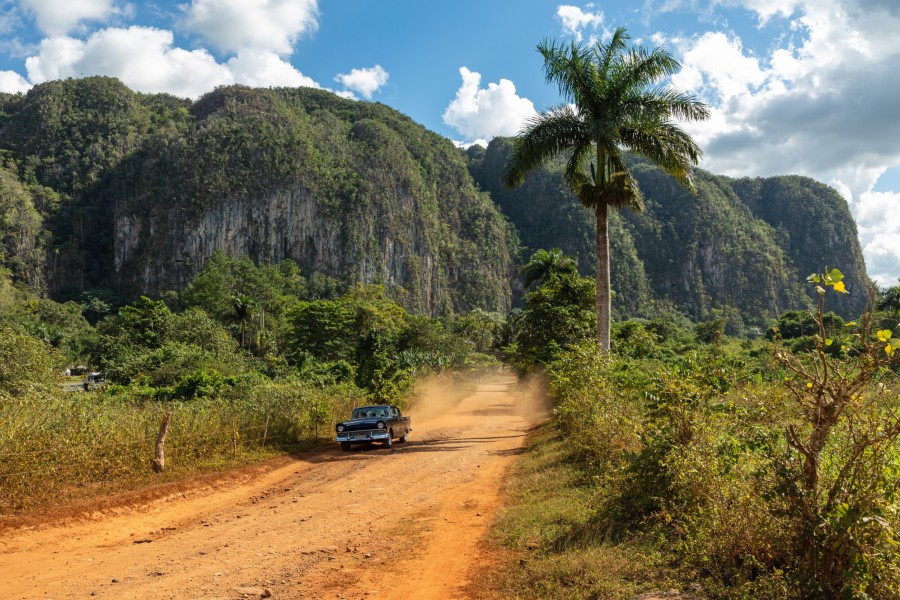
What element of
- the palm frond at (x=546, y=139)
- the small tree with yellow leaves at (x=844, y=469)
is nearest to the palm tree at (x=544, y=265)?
the palm frond at (x=546, y=139)

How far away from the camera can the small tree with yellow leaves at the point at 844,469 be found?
3.32 m

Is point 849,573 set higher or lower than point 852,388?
lower

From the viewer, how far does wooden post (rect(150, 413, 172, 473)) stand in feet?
37.0

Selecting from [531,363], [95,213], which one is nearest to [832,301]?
[531,363]

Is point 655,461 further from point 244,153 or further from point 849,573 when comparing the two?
point 244,153

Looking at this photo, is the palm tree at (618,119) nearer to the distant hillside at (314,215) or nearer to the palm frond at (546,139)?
the palm frond at (546,139)

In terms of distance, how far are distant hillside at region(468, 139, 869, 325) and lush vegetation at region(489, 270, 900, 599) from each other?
5646 inches

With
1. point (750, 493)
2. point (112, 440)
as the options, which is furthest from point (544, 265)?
point (750, 493)

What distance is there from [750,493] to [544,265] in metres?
30.2

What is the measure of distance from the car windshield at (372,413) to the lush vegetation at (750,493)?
9.07 m

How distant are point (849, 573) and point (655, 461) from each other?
2772 mm

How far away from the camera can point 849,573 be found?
3.32 m

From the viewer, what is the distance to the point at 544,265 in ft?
112

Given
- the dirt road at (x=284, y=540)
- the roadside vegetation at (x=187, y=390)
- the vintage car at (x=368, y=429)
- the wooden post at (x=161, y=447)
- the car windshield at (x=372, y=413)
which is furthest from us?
the car windshield at (x=372, y=413)
